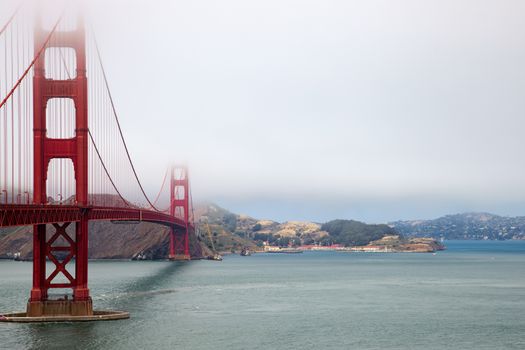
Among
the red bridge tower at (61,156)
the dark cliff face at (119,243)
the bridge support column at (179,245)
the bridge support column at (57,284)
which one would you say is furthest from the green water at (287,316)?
the dark cliff face at (119,243)

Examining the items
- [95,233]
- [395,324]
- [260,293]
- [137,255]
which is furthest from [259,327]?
[95,233]

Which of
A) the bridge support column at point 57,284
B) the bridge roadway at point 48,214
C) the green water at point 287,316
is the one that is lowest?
the green water at point 287,316

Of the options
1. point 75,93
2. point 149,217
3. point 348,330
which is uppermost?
point 75,93

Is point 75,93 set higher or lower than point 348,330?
higher

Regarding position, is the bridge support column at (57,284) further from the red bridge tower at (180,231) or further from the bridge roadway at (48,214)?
the red bridge tower at (180,231)

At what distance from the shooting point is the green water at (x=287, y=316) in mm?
43531

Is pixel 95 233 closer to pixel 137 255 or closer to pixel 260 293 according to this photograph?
pixel 137 255

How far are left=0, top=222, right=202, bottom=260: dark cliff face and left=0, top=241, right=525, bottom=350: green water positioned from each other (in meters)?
64.4

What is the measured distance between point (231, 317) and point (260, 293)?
2087cm

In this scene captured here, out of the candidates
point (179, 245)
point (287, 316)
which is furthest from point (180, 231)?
point (287, 316)

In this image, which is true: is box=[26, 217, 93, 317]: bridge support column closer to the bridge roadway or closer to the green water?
the bridge roadway

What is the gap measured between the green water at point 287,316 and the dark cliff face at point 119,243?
211 ft

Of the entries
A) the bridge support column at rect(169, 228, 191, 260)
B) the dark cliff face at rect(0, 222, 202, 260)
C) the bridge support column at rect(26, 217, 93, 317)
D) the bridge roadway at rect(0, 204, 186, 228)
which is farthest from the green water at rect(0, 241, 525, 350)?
the dark cliff face at rect(0, 222, 202, 260)

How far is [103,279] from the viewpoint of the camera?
301 feet
